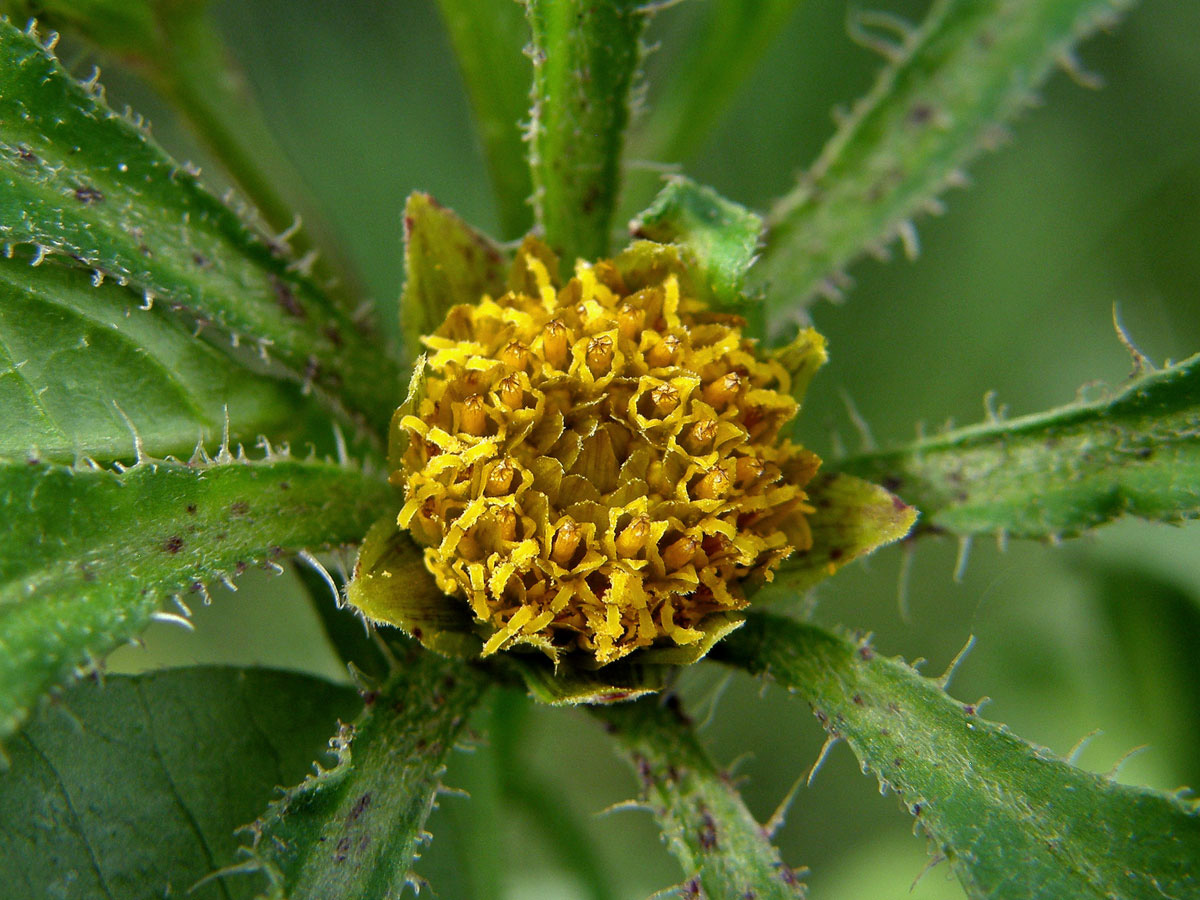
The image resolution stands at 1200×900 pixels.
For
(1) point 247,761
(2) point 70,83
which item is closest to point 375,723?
(1) point 247,761

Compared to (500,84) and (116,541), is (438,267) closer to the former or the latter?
(500,84)

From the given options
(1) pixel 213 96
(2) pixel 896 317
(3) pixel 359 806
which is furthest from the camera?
(2) pixel 896 317

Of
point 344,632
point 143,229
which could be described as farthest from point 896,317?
point 143,229

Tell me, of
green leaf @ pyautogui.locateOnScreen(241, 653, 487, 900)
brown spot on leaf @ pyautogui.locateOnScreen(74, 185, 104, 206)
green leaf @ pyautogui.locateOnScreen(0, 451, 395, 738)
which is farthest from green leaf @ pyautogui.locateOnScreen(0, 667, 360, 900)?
brown spot on leaf @ pyautogui.locateOnScreen(74, 185, 104, 206)

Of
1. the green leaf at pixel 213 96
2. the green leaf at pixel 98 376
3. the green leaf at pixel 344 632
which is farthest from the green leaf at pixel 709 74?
the green leaf at pixel 344 632

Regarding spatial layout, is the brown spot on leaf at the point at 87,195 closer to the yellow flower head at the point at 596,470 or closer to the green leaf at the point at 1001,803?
the yellow flower head at the point at 596,470
